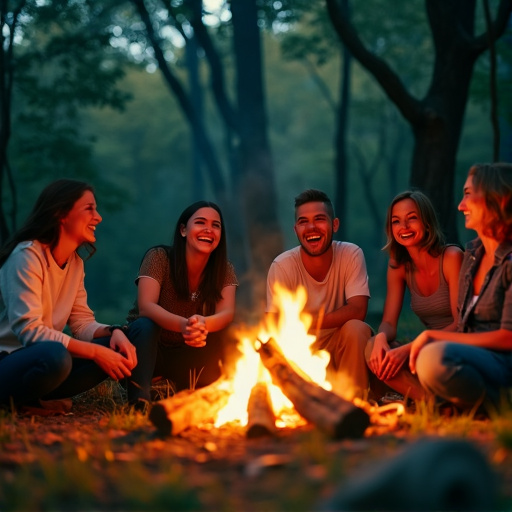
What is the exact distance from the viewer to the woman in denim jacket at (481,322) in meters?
4.63

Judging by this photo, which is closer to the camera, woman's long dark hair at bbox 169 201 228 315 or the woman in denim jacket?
the woman in denim jacket

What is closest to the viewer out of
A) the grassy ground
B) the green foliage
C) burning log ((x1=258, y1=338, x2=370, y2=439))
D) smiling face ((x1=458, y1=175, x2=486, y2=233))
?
the grassy ground

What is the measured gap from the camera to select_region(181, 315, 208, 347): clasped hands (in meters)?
5.69

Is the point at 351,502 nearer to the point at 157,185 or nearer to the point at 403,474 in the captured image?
the point at 403,474

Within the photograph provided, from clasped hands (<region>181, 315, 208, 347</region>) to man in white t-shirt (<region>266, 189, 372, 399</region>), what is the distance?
56 centimetres

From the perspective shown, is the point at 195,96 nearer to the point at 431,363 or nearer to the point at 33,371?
the point at 33,371

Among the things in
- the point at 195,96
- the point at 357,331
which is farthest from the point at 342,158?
the point at 357,331

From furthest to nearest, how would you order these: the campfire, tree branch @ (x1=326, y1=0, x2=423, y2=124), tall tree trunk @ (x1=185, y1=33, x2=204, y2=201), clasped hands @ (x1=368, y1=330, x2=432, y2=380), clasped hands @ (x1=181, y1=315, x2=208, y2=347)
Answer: tall tree trunk @ (x1=185, y1=33, x2=204, y2=201), tree branch @ (x1=326, y1=0, x2=423, y2=124), clasped hands @ (x1=181, y1=315, x2=208, y2=347), clasped hands @ (x1=368, y1=330, x2=432, y2=380), the campfire

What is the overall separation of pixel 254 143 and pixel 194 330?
366 inches

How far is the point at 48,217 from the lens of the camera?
5457 millimetres

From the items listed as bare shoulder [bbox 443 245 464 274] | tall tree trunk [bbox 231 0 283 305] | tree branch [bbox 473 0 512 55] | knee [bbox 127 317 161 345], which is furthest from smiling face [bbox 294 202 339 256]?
tall tree trunk [bbox 231 0 283 305]

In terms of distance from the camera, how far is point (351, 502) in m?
2.75

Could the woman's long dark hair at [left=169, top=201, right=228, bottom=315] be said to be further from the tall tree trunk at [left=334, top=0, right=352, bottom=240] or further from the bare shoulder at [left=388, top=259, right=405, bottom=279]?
the tall tree trunk at [left=334, top=0, right=352, bottom=240]

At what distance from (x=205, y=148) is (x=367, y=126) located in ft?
73.0
